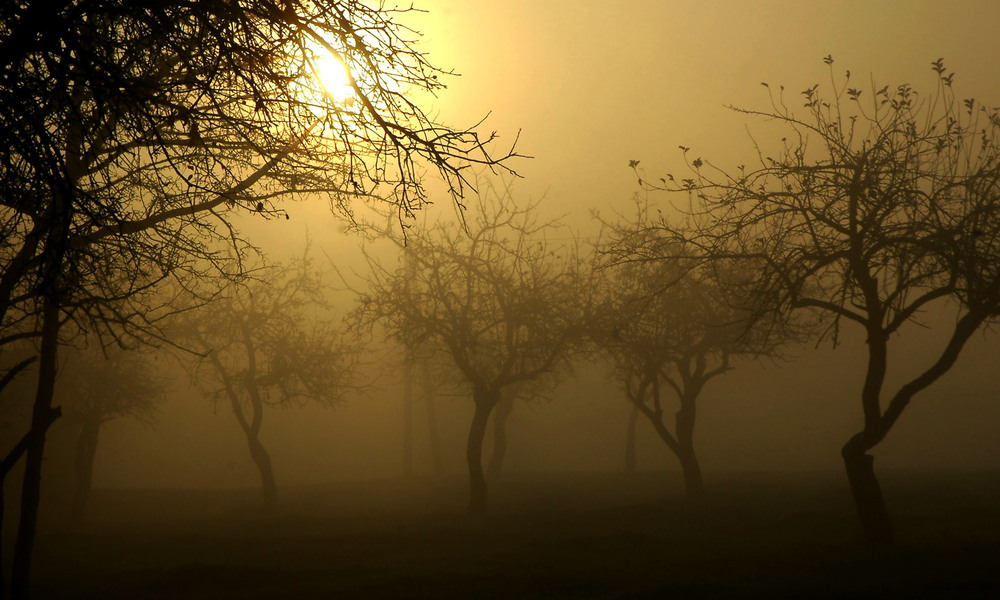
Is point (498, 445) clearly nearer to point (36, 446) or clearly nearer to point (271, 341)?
point (271, 341)

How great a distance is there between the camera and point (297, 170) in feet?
27.5

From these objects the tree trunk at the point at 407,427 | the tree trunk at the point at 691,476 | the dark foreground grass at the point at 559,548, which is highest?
the tree trunk at the point at 407,427

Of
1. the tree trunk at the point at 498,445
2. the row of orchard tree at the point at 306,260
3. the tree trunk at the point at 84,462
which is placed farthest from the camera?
the tree trunk at the point at 498,445

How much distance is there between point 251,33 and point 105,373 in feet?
68.6

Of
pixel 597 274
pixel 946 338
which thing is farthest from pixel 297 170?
pixel 946 338

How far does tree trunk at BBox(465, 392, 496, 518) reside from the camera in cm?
1858

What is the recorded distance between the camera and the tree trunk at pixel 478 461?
61.0ft

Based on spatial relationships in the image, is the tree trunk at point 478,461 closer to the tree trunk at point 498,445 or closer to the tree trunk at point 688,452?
the tree trunk at point 688,452

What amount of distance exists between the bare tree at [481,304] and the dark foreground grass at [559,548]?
131 inches

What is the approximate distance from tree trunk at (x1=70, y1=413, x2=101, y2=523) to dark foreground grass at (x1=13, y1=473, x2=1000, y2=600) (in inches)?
27.9

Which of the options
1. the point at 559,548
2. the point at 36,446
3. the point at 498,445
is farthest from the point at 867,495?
the point at 498,445

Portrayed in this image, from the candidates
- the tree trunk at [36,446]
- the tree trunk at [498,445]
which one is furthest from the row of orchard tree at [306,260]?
the tree trunk at [498,445]

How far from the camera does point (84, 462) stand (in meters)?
22.3

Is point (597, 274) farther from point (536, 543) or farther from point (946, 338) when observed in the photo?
point (946, 338)
